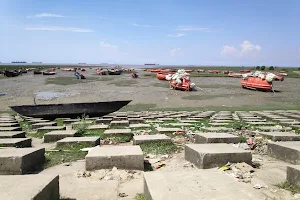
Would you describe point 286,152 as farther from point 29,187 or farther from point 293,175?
point 29,187

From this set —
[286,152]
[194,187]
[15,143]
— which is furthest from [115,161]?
[286,152]

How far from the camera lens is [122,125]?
8.39 m

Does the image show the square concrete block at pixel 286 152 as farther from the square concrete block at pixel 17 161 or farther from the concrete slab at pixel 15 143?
the concrete slab at pixel 15 143

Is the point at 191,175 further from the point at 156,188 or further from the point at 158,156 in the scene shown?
the point at 158,156

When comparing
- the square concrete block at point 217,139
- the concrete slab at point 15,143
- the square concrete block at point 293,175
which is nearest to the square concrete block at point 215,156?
the square concrete block at point 293,175

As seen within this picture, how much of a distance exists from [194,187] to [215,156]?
46.1 inches

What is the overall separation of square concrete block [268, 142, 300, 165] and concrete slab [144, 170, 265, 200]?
1.67 m

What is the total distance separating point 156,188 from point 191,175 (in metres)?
0.56

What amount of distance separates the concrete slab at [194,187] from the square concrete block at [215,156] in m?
0.63

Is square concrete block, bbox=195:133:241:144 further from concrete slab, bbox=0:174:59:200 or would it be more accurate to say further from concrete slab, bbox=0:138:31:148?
concrete slab, bbox=0:138:31:148

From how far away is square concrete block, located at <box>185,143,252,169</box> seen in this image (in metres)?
3.76

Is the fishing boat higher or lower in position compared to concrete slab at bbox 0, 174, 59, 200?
lower

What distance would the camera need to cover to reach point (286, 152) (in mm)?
4250

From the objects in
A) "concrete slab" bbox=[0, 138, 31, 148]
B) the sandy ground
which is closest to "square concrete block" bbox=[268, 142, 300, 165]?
"concrete slab" bbox=[0, 138, 31, 148]
